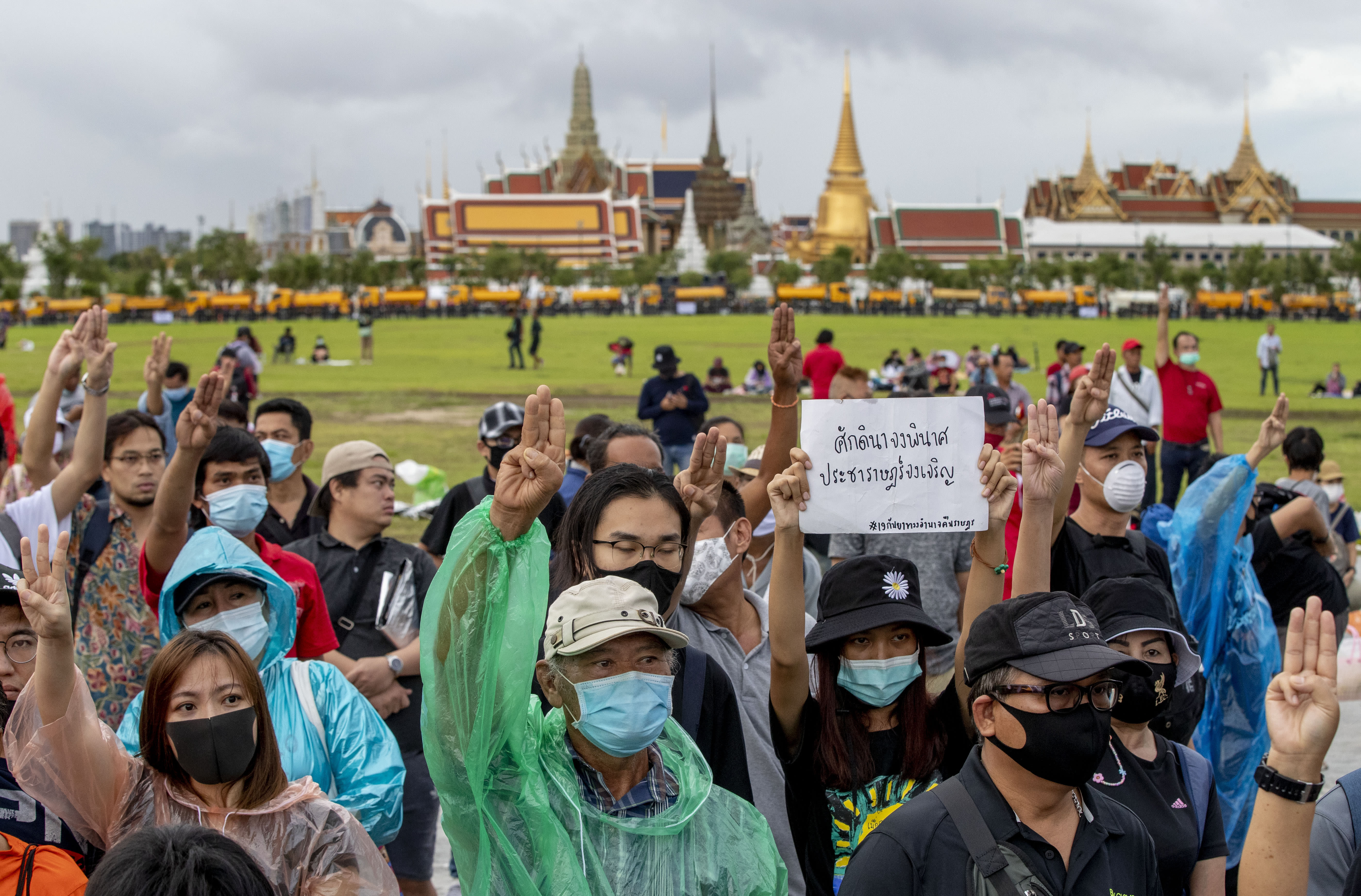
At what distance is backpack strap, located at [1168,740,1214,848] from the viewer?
2732mm

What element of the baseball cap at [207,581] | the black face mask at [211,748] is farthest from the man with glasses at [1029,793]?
the baseball cap at [207,581]

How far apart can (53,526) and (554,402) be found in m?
2.29

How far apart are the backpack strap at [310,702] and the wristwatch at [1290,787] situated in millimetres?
1937

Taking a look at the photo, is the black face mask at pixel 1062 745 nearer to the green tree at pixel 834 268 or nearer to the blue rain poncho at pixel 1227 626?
the blue rain poncho at pixel 1227 626

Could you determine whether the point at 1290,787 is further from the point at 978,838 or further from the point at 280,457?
the point at 280,457

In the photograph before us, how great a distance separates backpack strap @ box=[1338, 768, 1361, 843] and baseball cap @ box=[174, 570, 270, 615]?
239 centimetres

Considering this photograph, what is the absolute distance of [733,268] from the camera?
247 feet

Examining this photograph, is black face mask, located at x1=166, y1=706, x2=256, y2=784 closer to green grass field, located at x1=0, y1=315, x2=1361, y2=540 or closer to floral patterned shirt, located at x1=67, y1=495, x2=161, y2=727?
floral patterned shirt, located at x1=67, y1=495, x2=161, y2=727

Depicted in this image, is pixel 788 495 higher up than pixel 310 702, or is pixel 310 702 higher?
pixel 788 495

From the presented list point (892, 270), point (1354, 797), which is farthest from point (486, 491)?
point (892, 270)

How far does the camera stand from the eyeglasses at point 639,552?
9.33 ft

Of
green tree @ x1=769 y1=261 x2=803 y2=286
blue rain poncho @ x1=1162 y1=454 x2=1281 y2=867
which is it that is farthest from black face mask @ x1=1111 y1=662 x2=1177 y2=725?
green tree @ x1=769 y1=261 x2=803 y2=286

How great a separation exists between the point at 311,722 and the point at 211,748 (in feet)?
1.42

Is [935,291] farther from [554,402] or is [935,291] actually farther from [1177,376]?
[554,402]
